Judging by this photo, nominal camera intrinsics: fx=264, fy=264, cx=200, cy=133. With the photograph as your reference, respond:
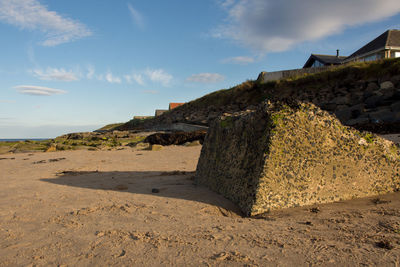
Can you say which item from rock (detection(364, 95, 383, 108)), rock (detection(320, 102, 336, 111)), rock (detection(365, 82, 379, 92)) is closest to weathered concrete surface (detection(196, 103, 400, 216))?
rock (detection(364, 95, 383, 108))

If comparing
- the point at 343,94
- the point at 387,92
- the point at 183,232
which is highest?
the point at 343,94

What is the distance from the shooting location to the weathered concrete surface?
264 centimetres

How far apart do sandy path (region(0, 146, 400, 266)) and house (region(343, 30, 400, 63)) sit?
92.2 ft

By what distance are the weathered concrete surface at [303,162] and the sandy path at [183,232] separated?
15cm

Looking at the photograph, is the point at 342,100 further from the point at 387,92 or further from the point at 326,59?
the point at 326,59

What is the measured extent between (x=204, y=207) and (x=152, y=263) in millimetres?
1208

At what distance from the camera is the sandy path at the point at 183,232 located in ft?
5.41

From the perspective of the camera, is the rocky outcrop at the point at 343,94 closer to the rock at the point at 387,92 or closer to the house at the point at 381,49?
the rock at the point at 387,92

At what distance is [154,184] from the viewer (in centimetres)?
394

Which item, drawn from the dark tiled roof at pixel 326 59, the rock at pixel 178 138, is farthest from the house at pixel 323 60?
the rock at pixel 178 138

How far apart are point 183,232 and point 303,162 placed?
1436 millimetres

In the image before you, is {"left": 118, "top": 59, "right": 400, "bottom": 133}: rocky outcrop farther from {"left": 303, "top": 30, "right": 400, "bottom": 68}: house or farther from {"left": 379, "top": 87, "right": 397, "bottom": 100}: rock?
{"left": 303, "top": 30, "right": 400, "bottom": 68}: house

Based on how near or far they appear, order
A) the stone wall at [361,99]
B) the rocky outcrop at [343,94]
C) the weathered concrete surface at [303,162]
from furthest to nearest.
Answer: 1. the rocky outcrop at [343,94]
2. the stone wall at [361,99]
3. the weathered concrete surface at [303,162]

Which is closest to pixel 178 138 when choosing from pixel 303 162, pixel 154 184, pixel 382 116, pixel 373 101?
pixel 154 184
